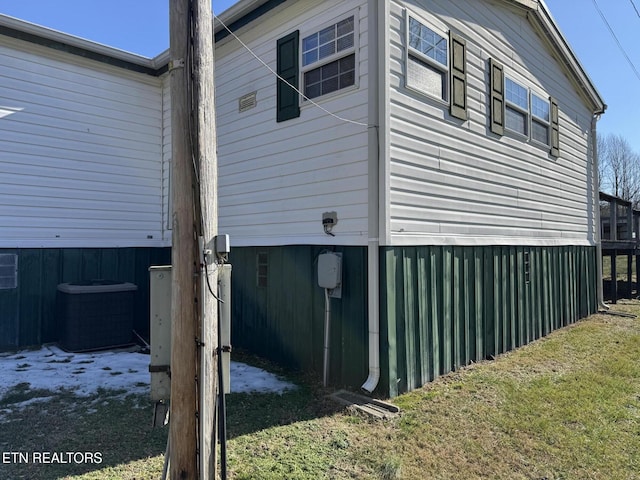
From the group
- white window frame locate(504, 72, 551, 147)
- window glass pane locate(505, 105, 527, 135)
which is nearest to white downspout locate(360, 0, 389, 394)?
white window frame locate(504, 72, 551, 147)

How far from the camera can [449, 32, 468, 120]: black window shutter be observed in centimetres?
610

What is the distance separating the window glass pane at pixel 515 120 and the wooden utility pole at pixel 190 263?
6.20 m

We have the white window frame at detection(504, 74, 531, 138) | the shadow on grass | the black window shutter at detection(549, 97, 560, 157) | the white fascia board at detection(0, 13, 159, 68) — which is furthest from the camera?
the black window shutter at detection(549, 97, 560, 157)

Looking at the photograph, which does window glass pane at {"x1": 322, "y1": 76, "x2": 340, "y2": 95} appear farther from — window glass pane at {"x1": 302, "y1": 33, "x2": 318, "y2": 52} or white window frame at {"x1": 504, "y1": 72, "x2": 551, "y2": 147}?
white window frame at {"x1": 504, "y1": 72, "x2": 551, "y2": 147}

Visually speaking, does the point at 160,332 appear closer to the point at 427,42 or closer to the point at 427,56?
the point at 427,56

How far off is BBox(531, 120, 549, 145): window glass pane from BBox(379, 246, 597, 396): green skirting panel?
80.2 inches

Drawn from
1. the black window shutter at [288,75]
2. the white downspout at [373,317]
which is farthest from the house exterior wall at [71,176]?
the white downspout at [373,317]

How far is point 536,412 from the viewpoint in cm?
444

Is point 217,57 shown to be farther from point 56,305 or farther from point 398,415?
point 398,415

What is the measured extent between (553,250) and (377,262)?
18.4 ft

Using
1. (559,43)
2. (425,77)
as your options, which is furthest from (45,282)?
(559,43)

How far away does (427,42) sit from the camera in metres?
5.71

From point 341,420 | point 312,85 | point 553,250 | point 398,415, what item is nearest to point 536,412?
point 398,415

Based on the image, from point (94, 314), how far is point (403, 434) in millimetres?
5016
